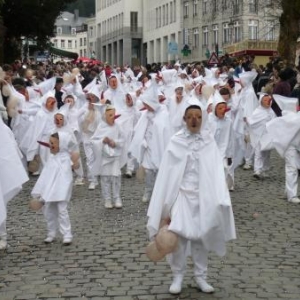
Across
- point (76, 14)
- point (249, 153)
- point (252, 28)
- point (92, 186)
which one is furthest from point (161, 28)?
point (92, 186)

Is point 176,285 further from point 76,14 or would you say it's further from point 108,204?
point 76,14

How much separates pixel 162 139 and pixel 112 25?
10532 centimetres

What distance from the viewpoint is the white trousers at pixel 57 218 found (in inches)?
363

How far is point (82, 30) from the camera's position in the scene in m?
156

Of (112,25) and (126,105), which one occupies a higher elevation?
(112,25)

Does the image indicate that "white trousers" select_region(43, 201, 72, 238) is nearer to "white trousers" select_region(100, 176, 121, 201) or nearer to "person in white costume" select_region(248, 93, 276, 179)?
"white trousers" select_region(100, 176, 121, 201)

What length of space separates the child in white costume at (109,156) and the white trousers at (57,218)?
7.54 ft

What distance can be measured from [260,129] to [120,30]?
95238 millimetres

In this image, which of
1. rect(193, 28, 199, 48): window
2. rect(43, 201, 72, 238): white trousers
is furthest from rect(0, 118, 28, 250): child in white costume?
rect(193, 28, 199, 48): window

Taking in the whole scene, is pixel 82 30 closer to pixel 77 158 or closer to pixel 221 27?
pixel 221 27

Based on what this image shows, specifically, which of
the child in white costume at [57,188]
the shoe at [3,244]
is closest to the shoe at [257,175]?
the child in white costume at [57,188]

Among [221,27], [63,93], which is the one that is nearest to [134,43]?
[221,27]

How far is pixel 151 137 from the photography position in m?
12.1

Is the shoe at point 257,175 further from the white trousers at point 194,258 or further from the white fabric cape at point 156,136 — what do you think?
the white trousers at point 194,258
